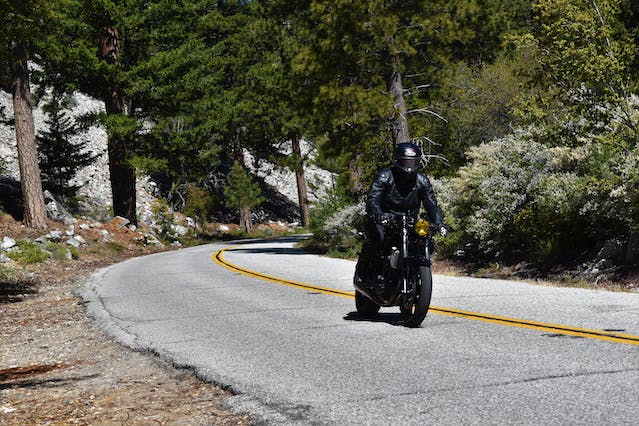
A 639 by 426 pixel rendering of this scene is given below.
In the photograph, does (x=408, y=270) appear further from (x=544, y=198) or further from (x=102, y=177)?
(x=102, y=177)

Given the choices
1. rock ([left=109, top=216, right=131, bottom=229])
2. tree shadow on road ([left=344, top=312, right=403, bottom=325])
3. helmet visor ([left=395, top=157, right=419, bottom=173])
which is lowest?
tree shadow on road ([left=344, top=312, right=403, bottom=325])

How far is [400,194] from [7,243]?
1748 cm

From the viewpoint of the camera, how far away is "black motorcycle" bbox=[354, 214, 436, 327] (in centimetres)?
757

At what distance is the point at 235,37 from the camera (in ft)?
163

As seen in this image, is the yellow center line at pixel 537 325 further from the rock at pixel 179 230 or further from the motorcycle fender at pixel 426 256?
the rock at pixel 179 230

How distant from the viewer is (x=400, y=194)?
8203 millimetres

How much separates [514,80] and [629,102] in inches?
569

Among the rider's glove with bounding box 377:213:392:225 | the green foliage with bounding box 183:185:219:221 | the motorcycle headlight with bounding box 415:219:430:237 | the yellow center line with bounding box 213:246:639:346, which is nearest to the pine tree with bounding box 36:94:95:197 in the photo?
the green foliage with bounding box 183:185:219:221

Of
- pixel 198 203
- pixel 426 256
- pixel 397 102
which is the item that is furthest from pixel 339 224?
pixel 198 203

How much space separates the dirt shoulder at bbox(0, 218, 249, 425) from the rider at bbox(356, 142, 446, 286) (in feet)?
9.12

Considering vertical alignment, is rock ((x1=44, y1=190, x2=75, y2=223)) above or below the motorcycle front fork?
above

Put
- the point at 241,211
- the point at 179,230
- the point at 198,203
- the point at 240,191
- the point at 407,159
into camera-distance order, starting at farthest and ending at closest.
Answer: the point at 241,211 < the point at 240,191 < the point at 198,203 < the point at 179,230 < the point at 407,159

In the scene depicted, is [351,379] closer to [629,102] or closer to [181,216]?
[629,102]

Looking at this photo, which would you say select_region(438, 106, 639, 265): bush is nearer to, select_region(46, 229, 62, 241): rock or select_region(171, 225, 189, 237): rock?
select_region(46, 229, 62, 241): rock
